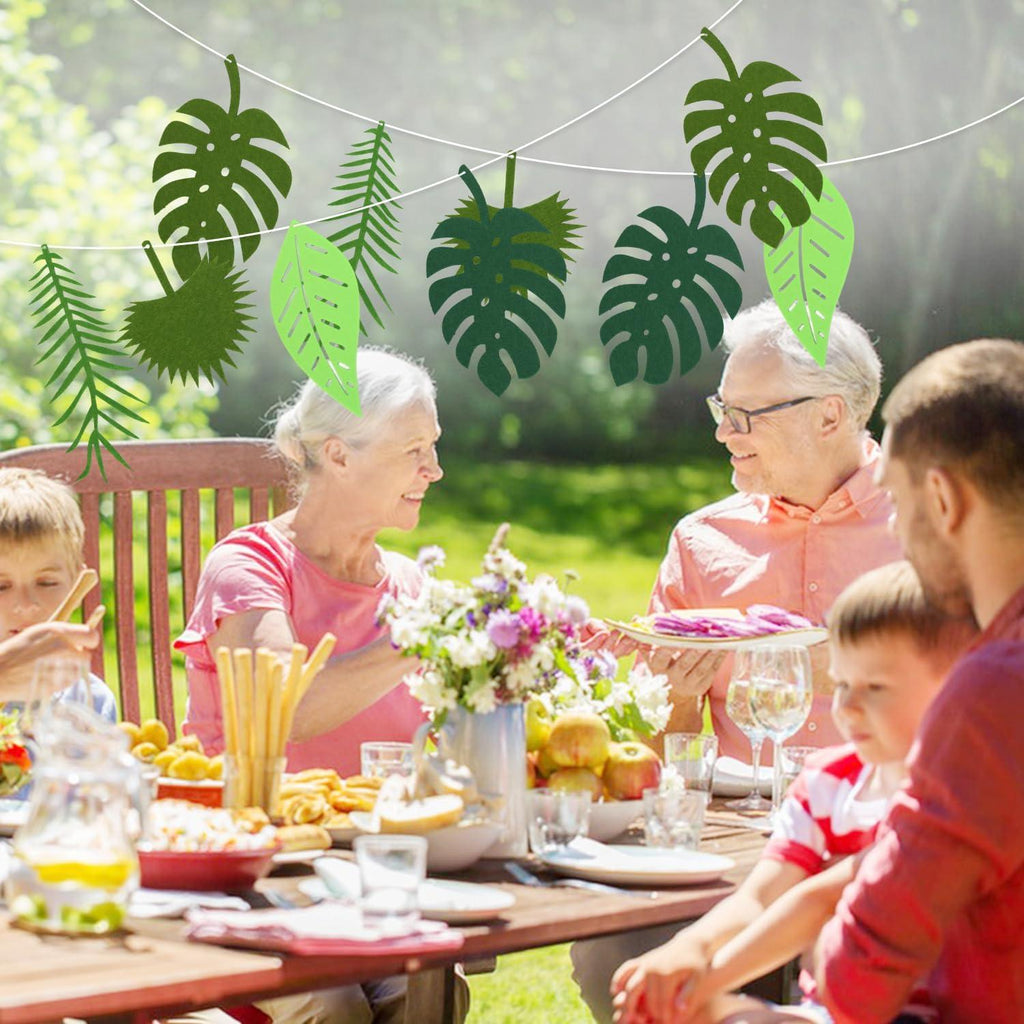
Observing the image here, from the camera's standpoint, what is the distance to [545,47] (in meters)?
4.62

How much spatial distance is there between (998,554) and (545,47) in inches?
130

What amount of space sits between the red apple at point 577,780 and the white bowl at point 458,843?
0.70 ft

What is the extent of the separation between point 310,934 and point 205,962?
10 centimetres

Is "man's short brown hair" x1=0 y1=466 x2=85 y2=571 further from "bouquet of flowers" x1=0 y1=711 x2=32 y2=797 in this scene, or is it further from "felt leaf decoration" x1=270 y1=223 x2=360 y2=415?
"bouquet of flowers" x1=0 y1=711 x2=32 y2=797

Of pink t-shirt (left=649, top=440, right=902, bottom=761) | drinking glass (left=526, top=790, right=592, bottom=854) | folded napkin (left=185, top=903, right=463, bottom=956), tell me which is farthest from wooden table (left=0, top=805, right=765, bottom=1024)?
pink t-shirt (left=649, top=440, right=902, bottom=761)

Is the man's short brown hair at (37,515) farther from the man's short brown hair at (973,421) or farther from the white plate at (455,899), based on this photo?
the man's short brown hair at (973,421)

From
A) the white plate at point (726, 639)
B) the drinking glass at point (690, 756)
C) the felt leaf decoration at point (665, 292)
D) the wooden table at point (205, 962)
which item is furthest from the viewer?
the felt leaf decoration at point (665, 292)

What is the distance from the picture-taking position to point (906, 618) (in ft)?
5.56

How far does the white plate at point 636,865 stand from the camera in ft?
6.39

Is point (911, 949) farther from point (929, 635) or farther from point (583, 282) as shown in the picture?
point (583, 282)

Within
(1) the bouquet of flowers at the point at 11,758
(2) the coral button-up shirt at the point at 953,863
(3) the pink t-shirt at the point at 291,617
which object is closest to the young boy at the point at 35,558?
(3) the pink t-shirt at the point at 291,617

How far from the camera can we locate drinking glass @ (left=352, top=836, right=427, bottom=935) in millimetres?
1617

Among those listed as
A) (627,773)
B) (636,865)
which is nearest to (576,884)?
(636,865)

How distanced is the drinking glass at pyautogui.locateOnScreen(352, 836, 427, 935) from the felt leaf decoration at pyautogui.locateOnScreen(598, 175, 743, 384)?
1.34 meters
